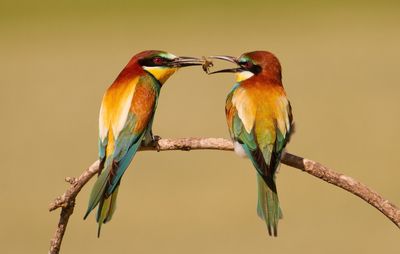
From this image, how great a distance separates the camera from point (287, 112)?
2939mm

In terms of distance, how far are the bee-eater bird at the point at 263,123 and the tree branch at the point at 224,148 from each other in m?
0.07

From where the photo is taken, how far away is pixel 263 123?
113 inches

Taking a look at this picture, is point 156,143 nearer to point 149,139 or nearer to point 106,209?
point 149,139

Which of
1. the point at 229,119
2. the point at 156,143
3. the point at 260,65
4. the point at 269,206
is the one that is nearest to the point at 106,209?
the point at 156,143

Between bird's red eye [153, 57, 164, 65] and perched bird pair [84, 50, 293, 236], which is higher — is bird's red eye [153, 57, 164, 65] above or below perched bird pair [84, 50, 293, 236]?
above

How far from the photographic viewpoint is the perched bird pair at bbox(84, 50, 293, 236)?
271cm

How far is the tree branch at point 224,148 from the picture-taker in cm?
242

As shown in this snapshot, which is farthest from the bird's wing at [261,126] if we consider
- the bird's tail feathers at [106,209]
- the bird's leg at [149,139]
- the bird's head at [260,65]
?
the bird's tail feathers at [106,209]

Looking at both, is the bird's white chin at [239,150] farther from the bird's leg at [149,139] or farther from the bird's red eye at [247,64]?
the bird's red eye at [247,64]

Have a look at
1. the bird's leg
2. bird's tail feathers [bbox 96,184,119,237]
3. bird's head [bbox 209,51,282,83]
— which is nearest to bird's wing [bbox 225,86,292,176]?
bird's head [bbox 209,51,282,83]

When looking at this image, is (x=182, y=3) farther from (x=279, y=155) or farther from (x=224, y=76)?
(x=279, y=155)

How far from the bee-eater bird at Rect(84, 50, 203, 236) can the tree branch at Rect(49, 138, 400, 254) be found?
0.19 ft

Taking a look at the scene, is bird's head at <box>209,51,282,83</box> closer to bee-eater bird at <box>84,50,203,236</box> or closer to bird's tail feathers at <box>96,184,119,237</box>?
bee-eater bird at <box>84,50,203,236</box>

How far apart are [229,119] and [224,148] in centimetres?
35
